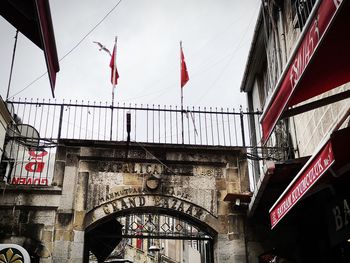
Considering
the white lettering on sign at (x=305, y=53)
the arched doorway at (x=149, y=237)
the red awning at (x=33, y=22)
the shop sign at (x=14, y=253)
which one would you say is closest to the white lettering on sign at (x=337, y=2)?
the white lettering on sign at (x=305, y=53)

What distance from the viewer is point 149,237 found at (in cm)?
975

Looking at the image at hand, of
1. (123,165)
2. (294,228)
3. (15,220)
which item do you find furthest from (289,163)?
(15,220)

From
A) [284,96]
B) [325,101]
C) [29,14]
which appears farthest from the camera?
[29,14]

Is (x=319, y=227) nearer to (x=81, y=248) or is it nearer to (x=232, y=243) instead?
(x=232, y=243)

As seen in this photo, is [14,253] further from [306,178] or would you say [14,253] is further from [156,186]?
[306,178]

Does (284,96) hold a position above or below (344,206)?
above

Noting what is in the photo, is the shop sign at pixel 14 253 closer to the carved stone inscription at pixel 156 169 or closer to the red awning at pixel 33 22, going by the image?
the carved stone inscription at pixel 156 169

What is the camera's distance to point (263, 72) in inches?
504

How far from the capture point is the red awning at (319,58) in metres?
3.79

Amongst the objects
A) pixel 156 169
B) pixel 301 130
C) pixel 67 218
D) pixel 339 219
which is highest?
pixel 301 130

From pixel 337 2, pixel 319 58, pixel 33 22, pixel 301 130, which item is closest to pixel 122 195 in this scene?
pixel 301 130

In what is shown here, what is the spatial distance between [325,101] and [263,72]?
772 centimetres

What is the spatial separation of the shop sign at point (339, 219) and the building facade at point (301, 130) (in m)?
0.01

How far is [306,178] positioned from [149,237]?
505 centimetres
